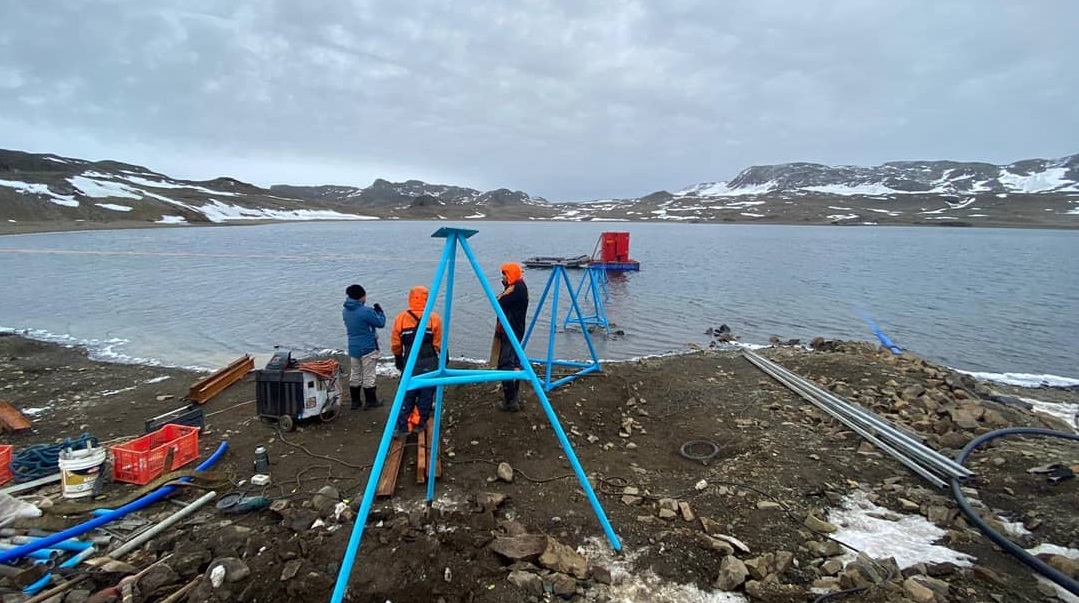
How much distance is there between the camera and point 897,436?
6.42 m

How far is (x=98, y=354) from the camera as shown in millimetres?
13234

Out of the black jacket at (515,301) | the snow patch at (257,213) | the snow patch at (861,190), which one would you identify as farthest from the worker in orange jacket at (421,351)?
the snow patch at (861,190)

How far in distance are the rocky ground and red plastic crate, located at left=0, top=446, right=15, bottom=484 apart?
0.83 meters

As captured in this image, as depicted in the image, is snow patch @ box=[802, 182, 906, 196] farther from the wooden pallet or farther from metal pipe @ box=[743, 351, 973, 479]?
the wooden pallet

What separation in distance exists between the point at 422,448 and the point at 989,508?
6090mm

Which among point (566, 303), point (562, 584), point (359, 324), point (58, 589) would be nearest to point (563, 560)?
point (562, 584)

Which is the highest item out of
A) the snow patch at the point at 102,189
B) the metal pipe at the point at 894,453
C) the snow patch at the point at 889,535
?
the snow patch at the point at 102,189

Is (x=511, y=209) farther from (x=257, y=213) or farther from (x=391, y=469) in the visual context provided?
(x=391, y=469)

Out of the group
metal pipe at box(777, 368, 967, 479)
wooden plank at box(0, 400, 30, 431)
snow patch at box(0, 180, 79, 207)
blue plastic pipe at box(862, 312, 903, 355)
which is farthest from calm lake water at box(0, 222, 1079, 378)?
snow patch at box(0, 180, 79, 207)

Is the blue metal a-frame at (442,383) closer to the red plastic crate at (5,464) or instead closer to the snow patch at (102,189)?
the red plastic crate at (5,464)

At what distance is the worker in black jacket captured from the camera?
723 cm

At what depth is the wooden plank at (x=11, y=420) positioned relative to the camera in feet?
24.7

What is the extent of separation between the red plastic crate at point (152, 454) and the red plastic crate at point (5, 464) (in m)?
1.12

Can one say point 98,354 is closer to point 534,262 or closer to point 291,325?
point 291,325
